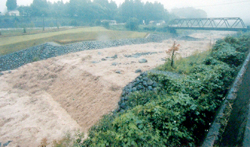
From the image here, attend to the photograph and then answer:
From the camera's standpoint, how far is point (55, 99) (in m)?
13.0

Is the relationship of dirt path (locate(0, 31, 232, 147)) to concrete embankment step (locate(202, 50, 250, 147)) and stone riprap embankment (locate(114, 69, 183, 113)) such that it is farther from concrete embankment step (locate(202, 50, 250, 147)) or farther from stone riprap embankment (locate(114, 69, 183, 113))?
concrete embankment step (locate(202, 50, 250, 147))

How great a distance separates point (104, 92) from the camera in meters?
11.1

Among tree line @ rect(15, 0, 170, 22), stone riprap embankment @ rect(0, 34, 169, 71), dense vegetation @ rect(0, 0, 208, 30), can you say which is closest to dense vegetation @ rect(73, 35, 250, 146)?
stone riprap embankment @ rect(0, 34, 169, 71)

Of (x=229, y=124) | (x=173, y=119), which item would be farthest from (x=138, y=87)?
(x=229, y=124)

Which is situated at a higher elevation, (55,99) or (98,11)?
(98,11)

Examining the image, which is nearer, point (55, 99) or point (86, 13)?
point (55, 99)

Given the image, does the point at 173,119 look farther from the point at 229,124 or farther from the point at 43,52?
the point at 43,52

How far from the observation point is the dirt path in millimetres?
9117

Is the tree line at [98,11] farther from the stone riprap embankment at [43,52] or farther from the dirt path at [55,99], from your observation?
the dirt path at [55,99]

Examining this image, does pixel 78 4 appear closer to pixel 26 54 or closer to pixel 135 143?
pixel 26 54

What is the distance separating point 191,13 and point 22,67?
4369 inches

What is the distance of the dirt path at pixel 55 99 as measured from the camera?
29.9ft

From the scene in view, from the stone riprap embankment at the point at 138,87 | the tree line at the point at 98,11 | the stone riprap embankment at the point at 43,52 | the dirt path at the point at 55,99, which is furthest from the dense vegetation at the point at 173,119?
the tree line at the point at 98,11

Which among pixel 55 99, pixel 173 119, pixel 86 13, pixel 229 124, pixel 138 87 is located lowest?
pixel 55 99
